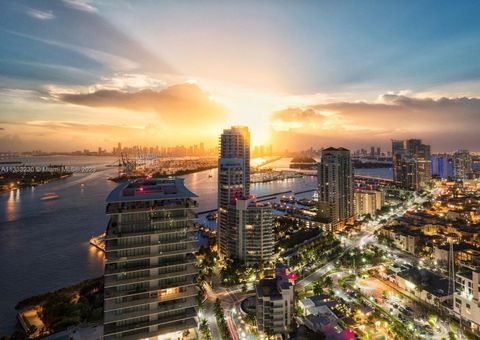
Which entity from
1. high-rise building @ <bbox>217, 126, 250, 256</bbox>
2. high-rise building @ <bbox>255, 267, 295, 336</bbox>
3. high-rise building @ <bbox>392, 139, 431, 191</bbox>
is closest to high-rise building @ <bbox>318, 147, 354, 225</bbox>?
high-rise building @ <bbox>217, 126, 250, 256</bbox>

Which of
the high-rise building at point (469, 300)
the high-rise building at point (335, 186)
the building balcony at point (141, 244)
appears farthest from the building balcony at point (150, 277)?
the high-rise building at point (335, 186)

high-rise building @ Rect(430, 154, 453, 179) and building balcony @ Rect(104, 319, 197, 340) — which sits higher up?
high-rise building @ Rect(430, 154, 453, 179)

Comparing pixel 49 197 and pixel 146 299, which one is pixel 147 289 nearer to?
pixel 146 299

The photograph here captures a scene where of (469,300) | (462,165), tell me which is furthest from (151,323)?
(462,165)

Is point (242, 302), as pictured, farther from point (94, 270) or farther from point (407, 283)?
point (94, 270)

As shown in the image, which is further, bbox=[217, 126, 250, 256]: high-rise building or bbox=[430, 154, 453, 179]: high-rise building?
bbox=[430, 154, 453, 179]: high-rise building

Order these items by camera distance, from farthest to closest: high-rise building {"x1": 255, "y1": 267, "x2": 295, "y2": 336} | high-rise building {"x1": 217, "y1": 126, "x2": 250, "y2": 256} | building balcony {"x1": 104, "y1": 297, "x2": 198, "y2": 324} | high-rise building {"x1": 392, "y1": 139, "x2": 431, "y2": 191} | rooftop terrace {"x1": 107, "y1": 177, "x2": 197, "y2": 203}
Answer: high-rise building {"x1": 392, "y1": 139, "x2": 431, "y2": 191}
high-rise building {"x1": 217, "y1": 126, "x2": 250, "y2": 256}
high-rise building {"x1": 255, "y1": 267, "x2": 295, "y2": 336}
rooftop terrace {"x1": 107, "y1": 177, "x2": 197, "y2": 203}
building balcony {"x1": 104, "y1": 297, "x2": 198, "y2": 324}

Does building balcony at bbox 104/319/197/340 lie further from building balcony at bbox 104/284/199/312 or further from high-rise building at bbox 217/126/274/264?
high-rise building at bbox 217/126/274/264

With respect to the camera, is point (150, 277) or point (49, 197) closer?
→ point (150, 277)
